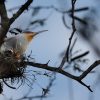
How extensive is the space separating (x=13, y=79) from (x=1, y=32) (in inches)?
30.8

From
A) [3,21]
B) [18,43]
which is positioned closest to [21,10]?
[3,21]

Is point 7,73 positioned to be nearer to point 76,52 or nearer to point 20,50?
point 20,50

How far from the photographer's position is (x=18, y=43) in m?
3.74

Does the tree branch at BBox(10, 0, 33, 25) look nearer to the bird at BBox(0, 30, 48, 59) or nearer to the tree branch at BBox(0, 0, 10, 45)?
the tree branch at BBox(0, 0, 10, 45)

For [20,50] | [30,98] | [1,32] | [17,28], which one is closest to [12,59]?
[20,50]

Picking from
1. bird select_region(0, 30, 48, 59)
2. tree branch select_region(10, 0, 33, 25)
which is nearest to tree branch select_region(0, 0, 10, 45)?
tree branch select_region(10, 0, 33, 25)

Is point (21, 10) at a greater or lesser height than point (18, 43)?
greater

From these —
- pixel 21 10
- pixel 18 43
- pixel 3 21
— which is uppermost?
pixel 21 10

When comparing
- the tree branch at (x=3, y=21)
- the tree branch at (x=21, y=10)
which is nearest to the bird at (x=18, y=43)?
the tree branch at (x=3, y=21)

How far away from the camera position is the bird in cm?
364

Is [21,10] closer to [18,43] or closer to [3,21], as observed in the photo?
[3,21]

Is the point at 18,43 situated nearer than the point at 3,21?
No

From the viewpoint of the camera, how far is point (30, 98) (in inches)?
180

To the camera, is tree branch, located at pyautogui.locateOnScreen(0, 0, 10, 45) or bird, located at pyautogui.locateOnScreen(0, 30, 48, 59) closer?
tree branch, located at pyautogui.locateOnScreen(0, 0, 10, 45)
